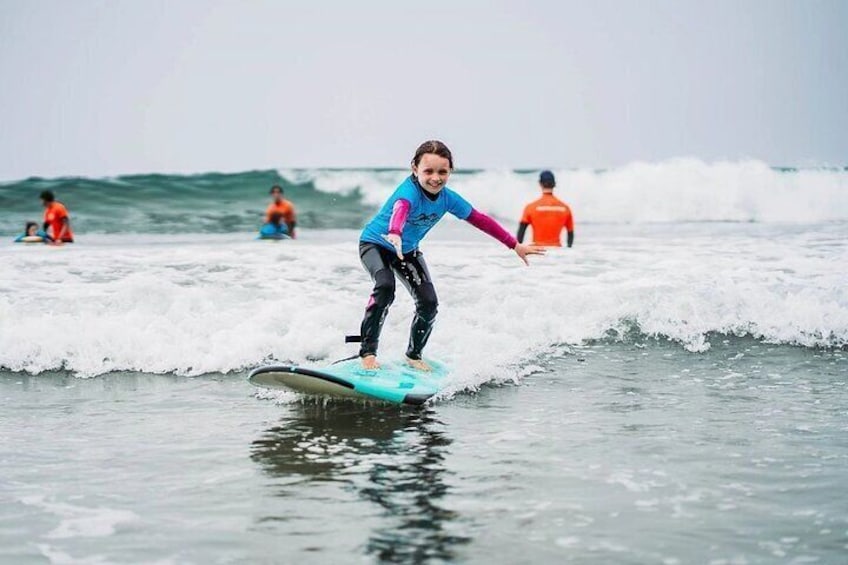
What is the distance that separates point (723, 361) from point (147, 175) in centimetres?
3145

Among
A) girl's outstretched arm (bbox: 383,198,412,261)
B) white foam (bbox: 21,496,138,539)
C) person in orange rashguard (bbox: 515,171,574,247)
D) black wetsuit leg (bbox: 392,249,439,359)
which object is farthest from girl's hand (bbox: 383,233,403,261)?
person in orange rashguard (bbox: 515,171,574,247)

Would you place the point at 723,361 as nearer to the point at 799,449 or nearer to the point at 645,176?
the point at 799,449

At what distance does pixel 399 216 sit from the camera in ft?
23.9

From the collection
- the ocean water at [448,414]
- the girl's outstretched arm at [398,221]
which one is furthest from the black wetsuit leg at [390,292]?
the ocean water at [448,414]

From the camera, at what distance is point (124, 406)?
24.5 ft

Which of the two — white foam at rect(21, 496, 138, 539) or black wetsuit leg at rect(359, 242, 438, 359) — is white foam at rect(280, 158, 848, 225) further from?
white foam at rect(21, 496, 138, 539)

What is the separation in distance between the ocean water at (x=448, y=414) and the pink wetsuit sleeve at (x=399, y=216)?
124 centimetres

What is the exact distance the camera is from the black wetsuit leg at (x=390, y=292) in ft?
24.9

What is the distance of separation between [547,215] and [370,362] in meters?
7.95

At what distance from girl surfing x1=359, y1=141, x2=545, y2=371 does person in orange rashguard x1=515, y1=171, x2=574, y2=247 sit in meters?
7.05

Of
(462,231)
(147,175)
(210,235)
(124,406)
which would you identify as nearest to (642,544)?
(124,406)

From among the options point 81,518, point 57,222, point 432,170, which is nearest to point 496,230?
point 432,170

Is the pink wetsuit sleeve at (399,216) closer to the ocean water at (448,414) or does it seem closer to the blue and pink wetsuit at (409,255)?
the blue and pink wetsuit at (409,255)

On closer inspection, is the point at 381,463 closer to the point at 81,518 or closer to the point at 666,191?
the point at 81,518
